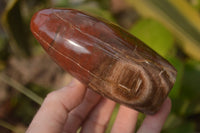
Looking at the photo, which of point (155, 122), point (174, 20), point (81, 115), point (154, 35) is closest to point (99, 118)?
point (81, 115)

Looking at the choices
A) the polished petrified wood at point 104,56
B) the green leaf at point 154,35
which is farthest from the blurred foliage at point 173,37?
the polished petrified wood at point 104,56

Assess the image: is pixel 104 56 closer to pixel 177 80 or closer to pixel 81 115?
pixel 81 115

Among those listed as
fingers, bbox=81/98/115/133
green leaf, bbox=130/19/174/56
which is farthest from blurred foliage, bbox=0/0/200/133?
fingers, bbox=81/98/115/133

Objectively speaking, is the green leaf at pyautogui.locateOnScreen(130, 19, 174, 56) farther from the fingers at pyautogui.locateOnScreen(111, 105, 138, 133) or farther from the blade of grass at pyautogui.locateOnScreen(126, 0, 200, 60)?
the fingers at pyautogui.locateOnScreen(111, 105, 138, 133)

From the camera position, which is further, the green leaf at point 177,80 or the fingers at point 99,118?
the green leaf at point 177,80

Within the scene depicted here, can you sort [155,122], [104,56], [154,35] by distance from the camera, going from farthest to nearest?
[154,35] < [155,122] < [104,56]

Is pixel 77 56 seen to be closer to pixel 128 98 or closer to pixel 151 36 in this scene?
pixel 128 98

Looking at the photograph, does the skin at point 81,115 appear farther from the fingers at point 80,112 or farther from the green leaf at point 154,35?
the green leaf at point 154,35
